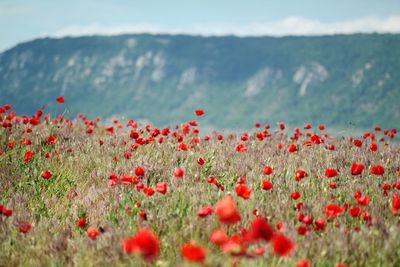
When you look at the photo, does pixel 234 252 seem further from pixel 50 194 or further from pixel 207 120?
pixel 207 120

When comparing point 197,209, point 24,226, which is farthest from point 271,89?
point 24,226

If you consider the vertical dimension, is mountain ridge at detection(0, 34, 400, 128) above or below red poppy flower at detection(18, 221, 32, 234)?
above

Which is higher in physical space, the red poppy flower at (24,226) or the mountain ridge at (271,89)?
A: the mountain ridge at (271,89)

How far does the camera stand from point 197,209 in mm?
3793

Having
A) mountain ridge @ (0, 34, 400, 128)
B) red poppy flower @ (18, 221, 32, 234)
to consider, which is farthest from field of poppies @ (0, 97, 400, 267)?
mountain ridge @ (0, 34, 400, 128)

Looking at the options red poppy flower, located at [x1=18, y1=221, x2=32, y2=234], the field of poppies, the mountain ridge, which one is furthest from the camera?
the mountain ridge

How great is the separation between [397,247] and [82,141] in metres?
5.48

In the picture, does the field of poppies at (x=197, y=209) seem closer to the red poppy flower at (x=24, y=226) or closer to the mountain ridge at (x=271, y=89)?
the red poppy flower at (x=24, y=226)

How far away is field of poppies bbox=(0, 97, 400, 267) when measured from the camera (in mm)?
2965

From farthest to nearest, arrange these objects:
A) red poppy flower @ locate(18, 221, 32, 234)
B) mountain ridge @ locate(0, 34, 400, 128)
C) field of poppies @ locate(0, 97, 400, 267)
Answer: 1. mountain ridge @ locate(0, 34, 400, 128)
2. red poppy flower @ locate(18, 221, 32, 234)
3. field of poppies @ locate(0, 97, 400, 267)

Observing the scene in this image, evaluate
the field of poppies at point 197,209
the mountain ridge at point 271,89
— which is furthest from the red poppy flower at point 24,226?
the mountain ridge at point 271,89

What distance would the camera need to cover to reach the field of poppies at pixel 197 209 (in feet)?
9.73

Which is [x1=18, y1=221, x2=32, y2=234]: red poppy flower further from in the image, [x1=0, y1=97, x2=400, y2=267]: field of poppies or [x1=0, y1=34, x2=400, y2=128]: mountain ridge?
[x1=0, y1=34, x2=400, y2=128]: mountain ridge

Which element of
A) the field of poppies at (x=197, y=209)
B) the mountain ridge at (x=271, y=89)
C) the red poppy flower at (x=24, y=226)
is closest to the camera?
the field of poppies at (x=197, y=209)
